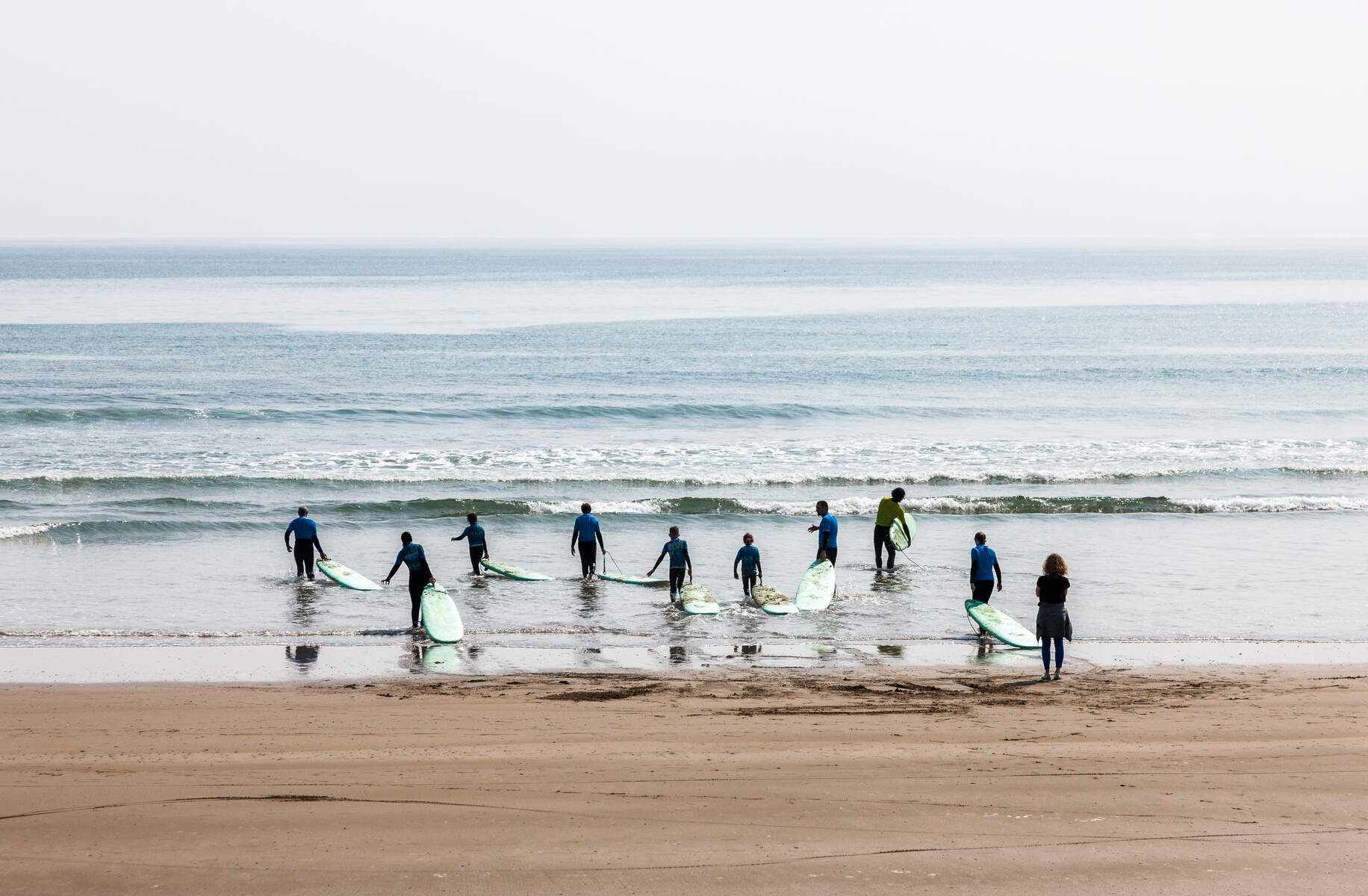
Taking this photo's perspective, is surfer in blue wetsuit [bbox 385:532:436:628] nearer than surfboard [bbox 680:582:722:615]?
Yes

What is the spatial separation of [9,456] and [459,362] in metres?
21.5

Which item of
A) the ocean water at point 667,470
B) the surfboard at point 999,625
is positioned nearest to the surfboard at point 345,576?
the ocean water at point 667,470

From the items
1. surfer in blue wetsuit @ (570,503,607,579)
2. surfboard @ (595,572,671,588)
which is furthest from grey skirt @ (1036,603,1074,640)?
surfer in blue wetsuit @ (570,503,607,579)

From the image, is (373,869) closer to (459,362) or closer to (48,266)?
(459,362)

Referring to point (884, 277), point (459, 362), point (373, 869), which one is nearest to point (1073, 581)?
point (373, 869)

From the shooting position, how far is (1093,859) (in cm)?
641

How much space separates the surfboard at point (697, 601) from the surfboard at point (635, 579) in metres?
0.75

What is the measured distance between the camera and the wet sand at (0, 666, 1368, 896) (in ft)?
20.5

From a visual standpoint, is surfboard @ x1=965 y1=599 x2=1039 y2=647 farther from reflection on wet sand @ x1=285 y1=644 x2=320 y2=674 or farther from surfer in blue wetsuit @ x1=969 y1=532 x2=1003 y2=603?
reflection on wet sand @ x1=285 y1=644 x2=320 y2=674

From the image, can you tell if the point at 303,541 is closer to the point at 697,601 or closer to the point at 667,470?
the point at 697,601

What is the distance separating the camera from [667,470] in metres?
26.6

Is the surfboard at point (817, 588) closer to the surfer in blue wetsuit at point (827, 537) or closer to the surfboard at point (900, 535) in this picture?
the surfer in blue wetsuit at point (827, 537)

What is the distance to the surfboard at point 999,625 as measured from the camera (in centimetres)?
1320

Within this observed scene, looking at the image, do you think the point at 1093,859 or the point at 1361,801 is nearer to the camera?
the point at 1093,859
